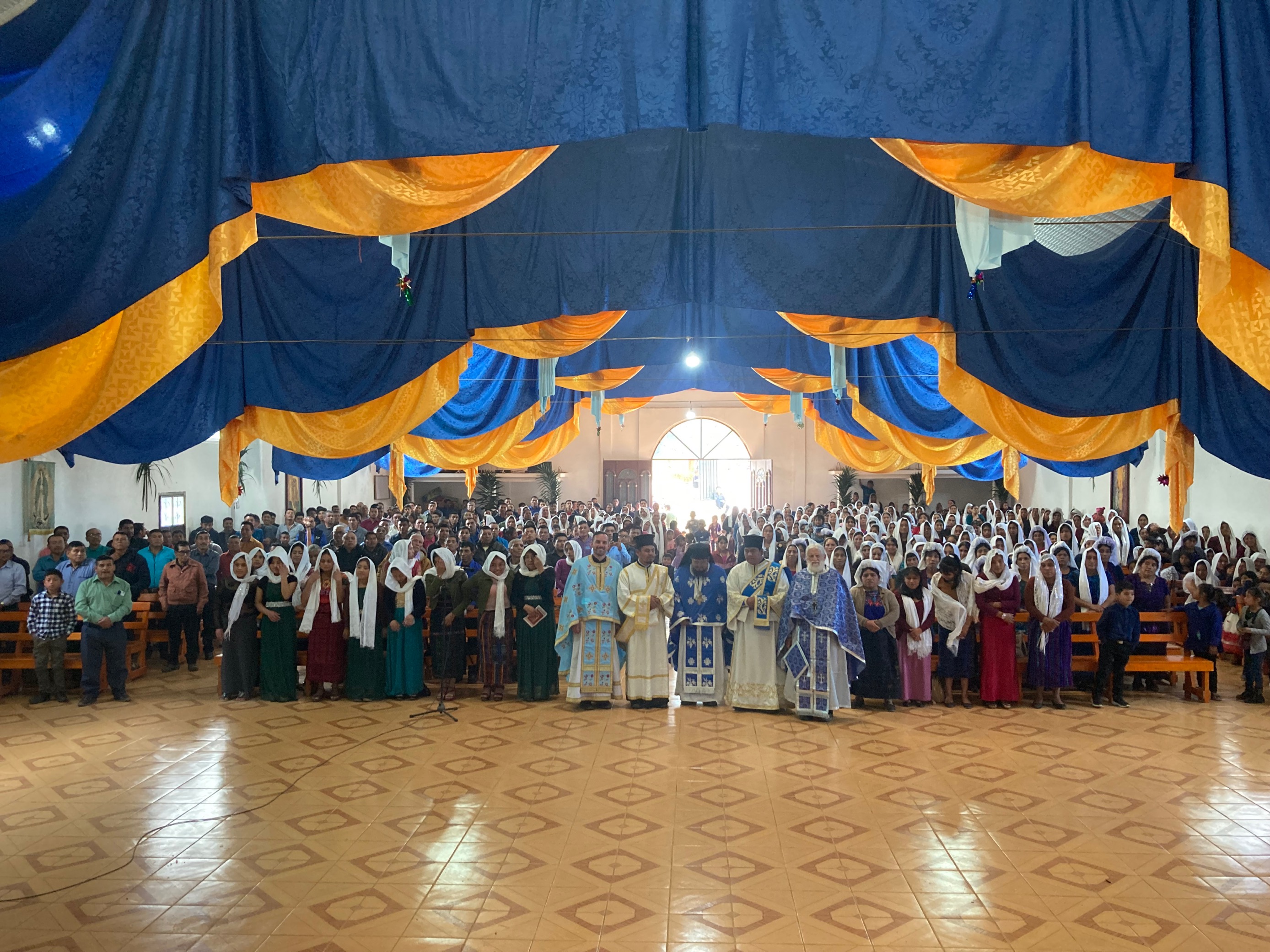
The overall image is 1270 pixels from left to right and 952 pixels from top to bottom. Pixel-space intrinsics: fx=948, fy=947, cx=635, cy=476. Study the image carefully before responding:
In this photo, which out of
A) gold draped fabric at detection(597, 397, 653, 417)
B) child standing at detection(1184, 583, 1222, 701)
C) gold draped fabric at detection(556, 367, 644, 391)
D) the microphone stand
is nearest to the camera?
the microphone stand

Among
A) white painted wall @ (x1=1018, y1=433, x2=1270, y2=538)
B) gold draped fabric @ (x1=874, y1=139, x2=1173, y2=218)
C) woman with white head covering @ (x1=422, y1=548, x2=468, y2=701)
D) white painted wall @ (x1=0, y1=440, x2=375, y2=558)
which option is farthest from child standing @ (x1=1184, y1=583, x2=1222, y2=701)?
white painted wall @ (x1=0, y1=440, x2=375, y2=558)

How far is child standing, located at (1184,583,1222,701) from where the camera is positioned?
907cm

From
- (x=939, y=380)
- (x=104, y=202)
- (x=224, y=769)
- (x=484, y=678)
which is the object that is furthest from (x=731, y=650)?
(x=104, y=202)

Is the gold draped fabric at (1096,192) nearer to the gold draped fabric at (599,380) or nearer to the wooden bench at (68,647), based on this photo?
the wooden bench at (68,647)

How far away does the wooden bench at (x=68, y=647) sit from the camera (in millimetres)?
9133

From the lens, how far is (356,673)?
8.89 meters

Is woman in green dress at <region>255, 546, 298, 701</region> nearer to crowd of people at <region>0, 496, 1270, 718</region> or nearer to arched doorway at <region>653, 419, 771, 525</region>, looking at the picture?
crowd of people at <region>0, 496, 1270, 718</region>

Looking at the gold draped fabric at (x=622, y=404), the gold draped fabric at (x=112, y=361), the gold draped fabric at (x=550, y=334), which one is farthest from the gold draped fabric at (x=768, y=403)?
the gold draped fabric at (x=112, y=361)

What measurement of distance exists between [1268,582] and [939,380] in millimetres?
4255

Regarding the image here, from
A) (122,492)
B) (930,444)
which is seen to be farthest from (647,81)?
(122,492)

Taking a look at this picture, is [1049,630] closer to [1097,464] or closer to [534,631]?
[1097,464]

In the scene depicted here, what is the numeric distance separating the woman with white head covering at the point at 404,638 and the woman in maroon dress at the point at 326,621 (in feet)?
1.35

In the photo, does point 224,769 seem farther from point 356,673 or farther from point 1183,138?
point 1183,138

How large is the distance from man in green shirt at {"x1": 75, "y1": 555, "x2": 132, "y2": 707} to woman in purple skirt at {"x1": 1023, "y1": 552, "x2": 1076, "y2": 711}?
8.45 m
